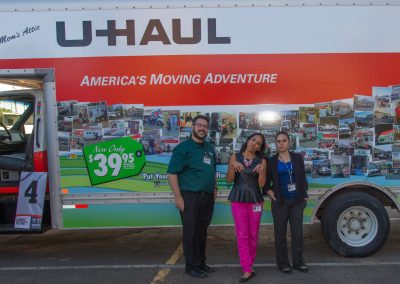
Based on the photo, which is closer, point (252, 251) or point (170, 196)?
point (252, 251)

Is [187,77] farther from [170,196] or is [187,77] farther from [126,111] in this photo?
[170,196]

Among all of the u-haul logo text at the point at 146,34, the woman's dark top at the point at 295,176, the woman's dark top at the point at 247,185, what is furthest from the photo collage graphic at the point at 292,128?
the u-haul logo text at the point at 146,34

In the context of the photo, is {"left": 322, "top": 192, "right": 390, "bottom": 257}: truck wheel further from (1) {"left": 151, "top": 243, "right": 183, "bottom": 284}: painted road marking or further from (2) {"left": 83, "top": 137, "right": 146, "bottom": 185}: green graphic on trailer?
(2) {"left": 83, "top": 137, "right": 146, "bottom": 185}: green graphic on trailer

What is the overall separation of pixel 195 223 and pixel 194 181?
441mm

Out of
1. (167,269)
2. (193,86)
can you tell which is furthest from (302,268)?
(193,86)

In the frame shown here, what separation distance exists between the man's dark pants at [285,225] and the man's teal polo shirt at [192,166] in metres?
0.76

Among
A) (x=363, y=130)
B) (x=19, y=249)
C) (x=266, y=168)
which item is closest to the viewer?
(x=266, y=168)

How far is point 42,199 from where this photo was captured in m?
4.95

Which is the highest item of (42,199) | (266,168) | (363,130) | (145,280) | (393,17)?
(393,17)

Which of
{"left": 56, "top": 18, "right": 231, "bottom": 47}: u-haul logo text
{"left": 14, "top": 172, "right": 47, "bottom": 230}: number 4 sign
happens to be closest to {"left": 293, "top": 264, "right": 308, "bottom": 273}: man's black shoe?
{"left": 56, "top": 18, "right": 231, "bottom": 47}: u-haul logo text

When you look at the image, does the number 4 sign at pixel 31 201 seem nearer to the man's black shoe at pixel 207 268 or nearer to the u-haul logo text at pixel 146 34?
the u-haul logo text at pixel 146 34

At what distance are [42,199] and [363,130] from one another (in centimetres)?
362

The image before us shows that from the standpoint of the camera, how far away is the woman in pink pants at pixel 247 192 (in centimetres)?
445

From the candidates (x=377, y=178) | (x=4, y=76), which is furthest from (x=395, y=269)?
(x=4, y=76)
